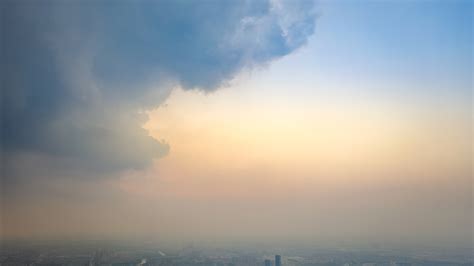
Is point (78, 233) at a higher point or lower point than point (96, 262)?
higher

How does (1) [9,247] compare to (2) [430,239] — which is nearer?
(1) [9,247]

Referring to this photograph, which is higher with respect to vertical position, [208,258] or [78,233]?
[78,233]

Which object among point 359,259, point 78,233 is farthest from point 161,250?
point 359,259

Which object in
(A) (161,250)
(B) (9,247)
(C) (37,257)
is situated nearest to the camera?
(B) (9,247)

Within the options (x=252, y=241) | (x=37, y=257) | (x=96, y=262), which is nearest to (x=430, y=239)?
(x=252, y=241)

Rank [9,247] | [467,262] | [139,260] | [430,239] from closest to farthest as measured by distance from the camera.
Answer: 1. [9,247]
2. [139,260]
3. [467,262]
4. [430,239]

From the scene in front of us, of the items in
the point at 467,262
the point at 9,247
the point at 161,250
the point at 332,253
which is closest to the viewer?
the point at 9,247

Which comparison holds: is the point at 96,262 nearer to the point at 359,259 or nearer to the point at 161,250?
the point at 161,250

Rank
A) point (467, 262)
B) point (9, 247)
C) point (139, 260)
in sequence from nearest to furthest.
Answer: point (9, 247) < point (139, 260) < point (467, 262)

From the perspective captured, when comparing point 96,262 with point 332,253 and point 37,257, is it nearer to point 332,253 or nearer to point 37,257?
point 37,257
